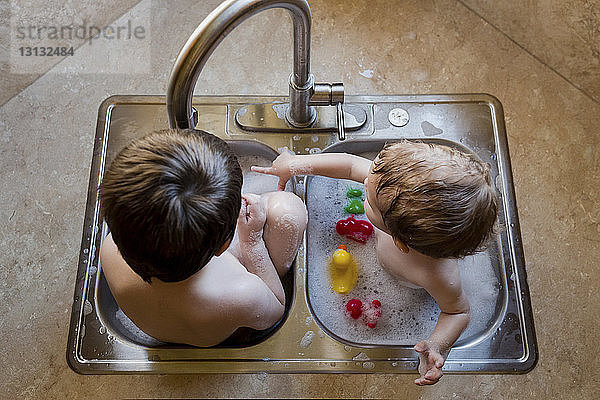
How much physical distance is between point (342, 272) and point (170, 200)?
47 centimetres

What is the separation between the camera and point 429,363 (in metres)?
0.88

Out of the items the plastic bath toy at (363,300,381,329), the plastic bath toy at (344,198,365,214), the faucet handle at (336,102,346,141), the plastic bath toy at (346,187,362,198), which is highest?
the faucet handle at (336,102,346,141)

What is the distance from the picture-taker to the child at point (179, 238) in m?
0.63

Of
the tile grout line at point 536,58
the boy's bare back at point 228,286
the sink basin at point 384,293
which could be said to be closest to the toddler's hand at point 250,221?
the boy's bare back at point 228,286

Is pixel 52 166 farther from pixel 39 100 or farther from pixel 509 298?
pixel 509 298

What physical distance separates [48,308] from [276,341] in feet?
1.29

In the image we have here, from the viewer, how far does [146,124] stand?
1114mm

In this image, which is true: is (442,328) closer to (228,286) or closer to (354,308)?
(354,308)

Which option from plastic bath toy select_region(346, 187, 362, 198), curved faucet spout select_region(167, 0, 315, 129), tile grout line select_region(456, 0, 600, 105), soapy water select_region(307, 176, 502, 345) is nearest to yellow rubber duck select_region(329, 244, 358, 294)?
soapy water select_region(307, 176, 502, 345)

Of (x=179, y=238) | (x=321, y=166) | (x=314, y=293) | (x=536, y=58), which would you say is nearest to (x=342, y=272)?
(x=314, y=293)

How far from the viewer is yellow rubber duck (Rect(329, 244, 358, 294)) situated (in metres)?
1.01

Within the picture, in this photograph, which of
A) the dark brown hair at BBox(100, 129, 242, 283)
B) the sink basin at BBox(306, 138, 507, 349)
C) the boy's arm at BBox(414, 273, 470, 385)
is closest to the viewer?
the dark brown hair at BBox(100, 129, 242, 283)

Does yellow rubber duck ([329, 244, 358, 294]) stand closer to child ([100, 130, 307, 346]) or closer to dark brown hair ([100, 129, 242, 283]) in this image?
child ([100, 130, 307, 346])

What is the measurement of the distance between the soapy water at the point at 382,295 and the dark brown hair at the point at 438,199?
8.1 inches
